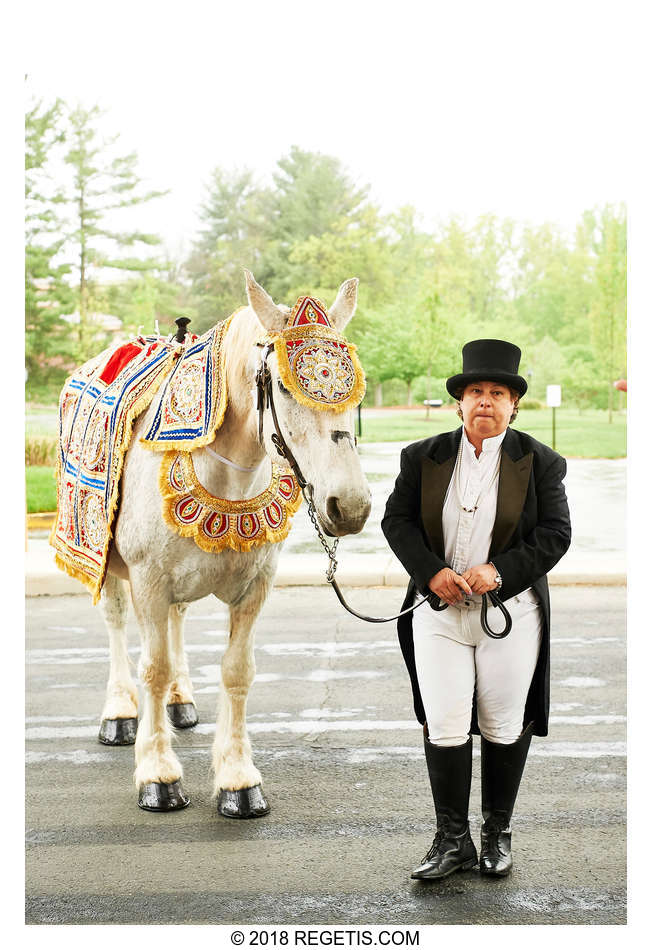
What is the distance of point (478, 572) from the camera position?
270 cm

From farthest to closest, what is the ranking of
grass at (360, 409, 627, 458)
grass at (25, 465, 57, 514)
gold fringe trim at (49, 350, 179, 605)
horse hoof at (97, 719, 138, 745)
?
1. grass at (360, 409, 627, 458)
2. grass at (25, 465, 57, 514)
3. horse hoof at (97, 719, 138, 745)
4. gold fringe trim at (49, 350, 179, 605)

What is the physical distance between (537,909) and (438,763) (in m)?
0.49

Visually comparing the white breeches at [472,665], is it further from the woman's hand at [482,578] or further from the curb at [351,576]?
the curb at [351,576]

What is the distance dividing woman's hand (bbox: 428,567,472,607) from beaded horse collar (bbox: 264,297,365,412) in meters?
0.56

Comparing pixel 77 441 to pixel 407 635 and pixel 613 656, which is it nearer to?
pixel 407 635

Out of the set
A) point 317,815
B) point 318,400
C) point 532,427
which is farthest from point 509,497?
point 532,427

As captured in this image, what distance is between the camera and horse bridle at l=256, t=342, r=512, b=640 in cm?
272

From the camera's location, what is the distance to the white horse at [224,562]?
3010 millimetres

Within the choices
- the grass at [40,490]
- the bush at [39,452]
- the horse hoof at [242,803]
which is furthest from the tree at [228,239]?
the horse hoof at [242,803]

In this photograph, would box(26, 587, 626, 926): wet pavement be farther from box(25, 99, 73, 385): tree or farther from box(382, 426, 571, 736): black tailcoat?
box(25, 99, 73, 385): tree

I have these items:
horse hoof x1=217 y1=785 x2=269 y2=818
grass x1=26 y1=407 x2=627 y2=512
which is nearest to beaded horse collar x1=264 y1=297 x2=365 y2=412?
horse hoof x1=217 y1=785 x2=269 y2=818

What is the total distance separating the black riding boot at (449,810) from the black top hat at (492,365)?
111 cm

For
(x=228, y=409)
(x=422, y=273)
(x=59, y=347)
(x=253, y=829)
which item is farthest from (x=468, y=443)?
(x=422, y=273)
